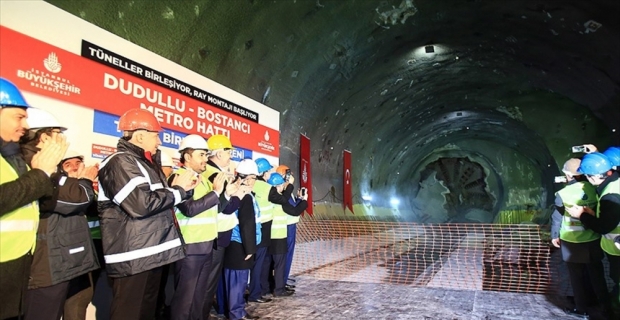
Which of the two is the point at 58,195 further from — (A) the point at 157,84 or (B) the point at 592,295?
(B) the point at 592,295

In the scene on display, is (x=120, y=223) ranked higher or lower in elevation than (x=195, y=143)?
lower

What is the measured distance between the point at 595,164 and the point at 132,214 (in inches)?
165

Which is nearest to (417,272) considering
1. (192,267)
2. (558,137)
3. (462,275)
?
(462,275)

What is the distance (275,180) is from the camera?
17.8 feet

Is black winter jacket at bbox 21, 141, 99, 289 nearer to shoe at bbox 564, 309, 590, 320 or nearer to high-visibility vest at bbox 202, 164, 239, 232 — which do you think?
high-visibility vest at bbox 202, 164, 239, 232

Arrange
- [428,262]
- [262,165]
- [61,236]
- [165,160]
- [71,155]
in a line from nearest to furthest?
[61,236], [71,155], [165,160], [262,165], [428,262]

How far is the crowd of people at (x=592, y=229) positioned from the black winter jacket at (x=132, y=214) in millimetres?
3756

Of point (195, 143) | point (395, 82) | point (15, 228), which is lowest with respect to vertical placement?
point (15, 228)

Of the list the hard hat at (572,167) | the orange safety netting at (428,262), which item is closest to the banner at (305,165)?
the orange safety netting at (428,262)

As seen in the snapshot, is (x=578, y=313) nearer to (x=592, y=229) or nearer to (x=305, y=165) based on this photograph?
(x=592, y=229)

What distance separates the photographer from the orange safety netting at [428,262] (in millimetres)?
6625

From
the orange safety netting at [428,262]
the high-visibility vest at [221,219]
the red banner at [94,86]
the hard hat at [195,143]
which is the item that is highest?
the red banner at [94,86]

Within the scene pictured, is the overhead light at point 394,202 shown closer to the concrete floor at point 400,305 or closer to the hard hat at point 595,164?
the concrete floor at point 400,305

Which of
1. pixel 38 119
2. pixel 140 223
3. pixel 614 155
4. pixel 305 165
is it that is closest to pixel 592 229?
pixel 614 155
